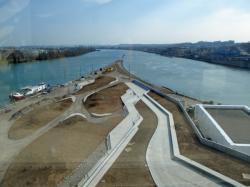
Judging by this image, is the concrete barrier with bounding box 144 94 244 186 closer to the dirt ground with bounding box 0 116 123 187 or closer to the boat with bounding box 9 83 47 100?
the dirt ground with bounding box 0 116 123 187

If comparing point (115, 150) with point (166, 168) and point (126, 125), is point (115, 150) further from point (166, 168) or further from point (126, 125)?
point (126, 125)

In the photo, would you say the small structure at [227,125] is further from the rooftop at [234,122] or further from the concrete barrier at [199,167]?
the concrete barrier at [199,167]

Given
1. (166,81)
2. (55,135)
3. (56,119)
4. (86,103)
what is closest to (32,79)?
(166,81)

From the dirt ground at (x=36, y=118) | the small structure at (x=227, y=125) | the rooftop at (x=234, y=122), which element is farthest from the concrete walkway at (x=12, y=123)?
the rooftop at (x=234, y=122)

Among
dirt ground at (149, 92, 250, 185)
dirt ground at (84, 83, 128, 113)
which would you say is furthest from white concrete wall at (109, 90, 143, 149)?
dirt ground at (149, 92, 250, 185)

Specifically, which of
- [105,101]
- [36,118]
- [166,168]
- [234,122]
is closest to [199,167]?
[166,168]

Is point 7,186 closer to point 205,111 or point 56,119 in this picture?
point 56,119
